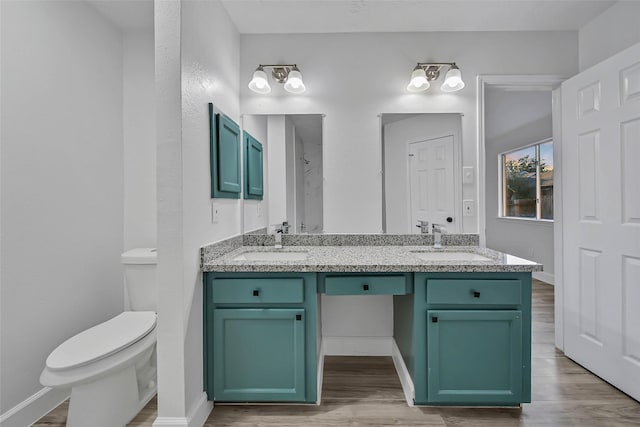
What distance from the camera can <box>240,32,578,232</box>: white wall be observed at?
2250 millimetres

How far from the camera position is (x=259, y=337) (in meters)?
1.66

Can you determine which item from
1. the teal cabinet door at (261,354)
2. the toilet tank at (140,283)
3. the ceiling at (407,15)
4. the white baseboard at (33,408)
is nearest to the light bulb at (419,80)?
the ceiling at (407,15)

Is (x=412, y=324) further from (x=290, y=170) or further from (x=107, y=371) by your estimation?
(x=107, y=371)

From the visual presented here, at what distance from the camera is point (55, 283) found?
1798 millimetres

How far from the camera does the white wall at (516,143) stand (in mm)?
4320

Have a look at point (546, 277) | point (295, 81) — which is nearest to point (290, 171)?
point (295, 81)

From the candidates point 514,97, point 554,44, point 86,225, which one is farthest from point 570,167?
point 86,225

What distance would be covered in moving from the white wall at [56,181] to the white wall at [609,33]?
10.8ft

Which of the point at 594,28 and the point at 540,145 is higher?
the point at 594,28

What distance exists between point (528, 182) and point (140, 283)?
5.08 meters

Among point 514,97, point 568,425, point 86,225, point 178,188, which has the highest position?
point 514,97

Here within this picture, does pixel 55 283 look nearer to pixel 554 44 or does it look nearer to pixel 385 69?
pixel 385 69

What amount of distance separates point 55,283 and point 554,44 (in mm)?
3583

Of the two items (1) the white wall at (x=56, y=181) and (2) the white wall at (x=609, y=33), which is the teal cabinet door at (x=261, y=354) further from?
(2) the white wall at (x=609, y=33)
